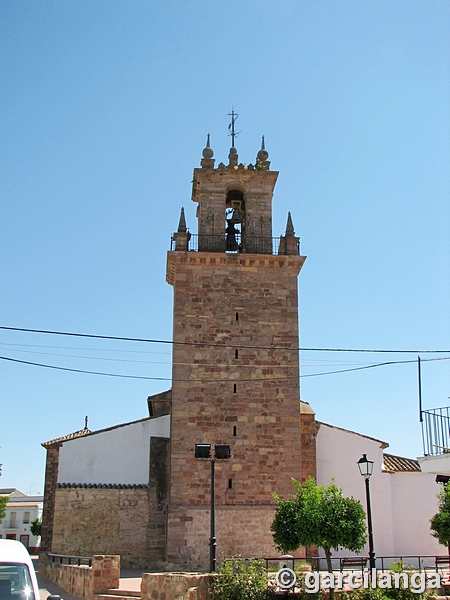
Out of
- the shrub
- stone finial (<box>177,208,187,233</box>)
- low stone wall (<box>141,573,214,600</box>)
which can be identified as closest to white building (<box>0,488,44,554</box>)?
stone finial (<box>177,208,187,233</box>)

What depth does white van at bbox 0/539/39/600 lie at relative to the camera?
652 centimetres

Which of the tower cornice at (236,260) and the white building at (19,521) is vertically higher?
the tower cornice at (236,260)

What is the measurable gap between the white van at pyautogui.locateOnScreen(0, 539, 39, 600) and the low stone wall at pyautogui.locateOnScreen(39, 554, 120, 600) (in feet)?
30.7

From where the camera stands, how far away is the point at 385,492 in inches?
884

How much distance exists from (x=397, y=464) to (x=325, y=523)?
10.8 metres

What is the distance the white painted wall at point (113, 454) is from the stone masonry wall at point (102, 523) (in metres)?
0.49

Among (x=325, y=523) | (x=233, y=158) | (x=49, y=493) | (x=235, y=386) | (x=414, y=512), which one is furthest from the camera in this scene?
(x=233, y=158)

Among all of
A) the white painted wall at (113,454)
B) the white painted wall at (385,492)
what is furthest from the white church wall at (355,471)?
the white painted wall at (113,454)

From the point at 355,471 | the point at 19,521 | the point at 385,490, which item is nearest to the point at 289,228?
the point at 355,471

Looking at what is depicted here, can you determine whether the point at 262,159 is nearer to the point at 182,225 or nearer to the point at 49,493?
the point at 182,225

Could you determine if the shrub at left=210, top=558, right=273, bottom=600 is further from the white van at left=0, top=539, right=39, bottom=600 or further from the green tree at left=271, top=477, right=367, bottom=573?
the white van at left=0, top=539, right=39, bottom=600

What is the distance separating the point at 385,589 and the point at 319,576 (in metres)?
1.32

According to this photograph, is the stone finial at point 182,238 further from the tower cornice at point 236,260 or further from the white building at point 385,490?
the white building at point 385,490

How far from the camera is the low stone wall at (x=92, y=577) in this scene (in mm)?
15438
